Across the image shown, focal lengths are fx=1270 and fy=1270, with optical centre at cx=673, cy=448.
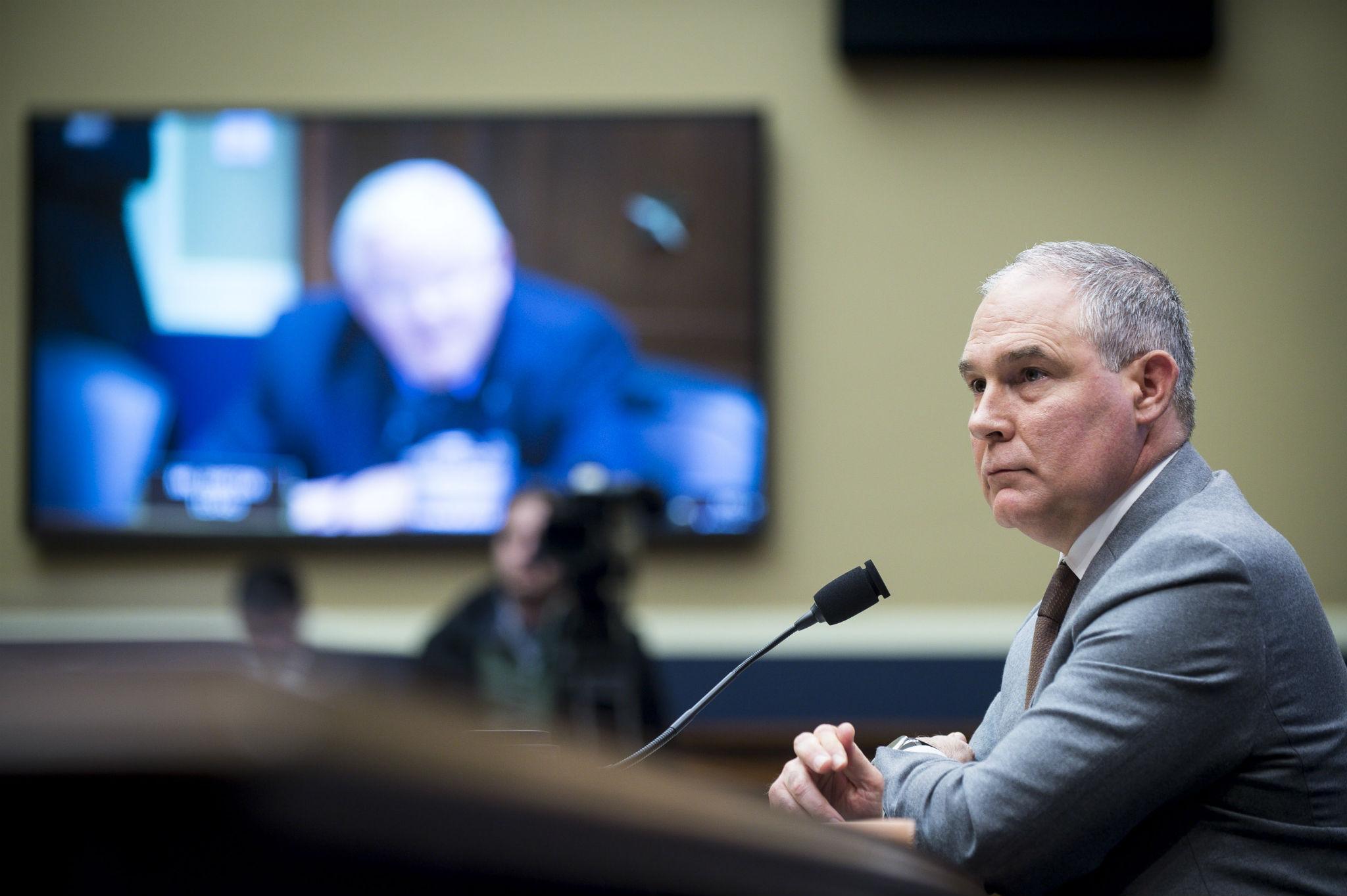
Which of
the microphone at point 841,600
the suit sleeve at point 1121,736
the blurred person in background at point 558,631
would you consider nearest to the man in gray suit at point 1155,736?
the suit sleeve at point 1121,736

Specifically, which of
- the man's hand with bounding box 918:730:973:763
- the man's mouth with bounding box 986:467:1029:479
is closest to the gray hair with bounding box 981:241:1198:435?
the man's mouth with bounding box 986:467:1029:479

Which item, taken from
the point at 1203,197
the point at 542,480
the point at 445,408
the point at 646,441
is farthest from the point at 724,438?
the point at 1203,197

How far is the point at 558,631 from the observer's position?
2990mm

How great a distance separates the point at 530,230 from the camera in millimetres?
3727

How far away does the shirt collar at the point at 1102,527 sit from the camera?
48.6 inches

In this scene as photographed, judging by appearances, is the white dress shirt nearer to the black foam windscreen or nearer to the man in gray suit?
the man in gray suit

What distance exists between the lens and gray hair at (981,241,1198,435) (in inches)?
48.8

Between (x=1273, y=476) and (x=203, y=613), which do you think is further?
(x=1273, y=476)

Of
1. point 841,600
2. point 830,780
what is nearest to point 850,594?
point 841,600

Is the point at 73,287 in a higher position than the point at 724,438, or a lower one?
higher

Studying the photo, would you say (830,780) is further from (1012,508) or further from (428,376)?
(428,376)

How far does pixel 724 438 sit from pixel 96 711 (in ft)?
11.2

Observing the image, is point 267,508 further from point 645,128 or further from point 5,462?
point 645,128

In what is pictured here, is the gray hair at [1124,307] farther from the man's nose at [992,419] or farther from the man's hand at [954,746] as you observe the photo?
the man's hand at [954,746]
